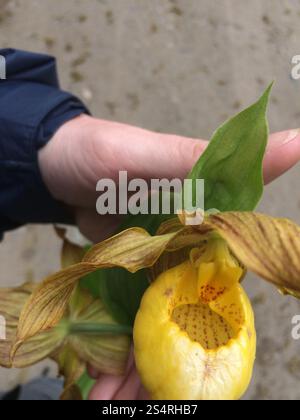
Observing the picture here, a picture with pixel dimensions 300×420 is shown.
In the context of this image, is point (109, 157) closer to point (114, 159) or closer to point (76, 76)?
point (114, 159)

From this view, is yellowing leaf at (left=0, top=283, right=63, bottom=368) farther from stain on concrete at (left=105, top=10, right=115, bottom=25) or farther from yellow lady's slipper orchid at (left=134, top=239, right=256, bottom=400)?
stain on concrete at (left=105, top=10, right=115, bottom=25)

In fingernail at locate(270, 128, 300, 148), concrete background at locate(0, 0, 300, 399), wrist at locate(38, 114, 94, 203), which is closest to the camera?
fingernail at locate(270, 128, 300, 148)

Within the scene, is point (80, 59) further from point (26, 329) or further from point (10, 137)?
point (26, 329)

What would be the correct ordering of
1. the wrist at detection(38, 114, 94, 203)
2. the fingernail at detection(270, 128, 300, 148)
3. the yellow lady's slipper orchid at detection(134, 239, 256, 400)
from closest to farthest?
the yellow lady's slipper orchid at detection(134, 239, 256, 400) → the fingernail at detection(270, 128, 300, 148) → the wrist at detection(38, 114, 94, 203)

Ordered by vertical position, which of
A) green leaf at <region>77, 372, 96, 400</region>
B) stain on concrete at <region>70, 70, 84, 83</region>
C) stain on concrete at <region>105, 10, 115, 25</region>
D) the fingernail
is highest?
stain on concrete at <region>105, 10, 115, 25</region>

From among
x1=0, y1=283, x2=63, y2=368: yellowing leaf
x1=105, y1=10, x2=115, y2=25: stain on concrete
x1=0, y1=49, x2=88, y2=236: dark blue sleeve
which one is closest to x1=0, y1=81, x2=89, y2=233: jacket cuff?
x1=0, y1=49, x2=88, y2=236: dark blue sleeve

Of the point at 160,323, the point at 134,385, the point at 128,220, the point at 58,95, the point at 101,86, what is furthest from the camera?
the point at 101,86

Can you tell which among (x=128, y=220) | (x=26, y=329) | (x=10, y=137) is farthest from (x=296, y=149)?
(x=10, y=137)

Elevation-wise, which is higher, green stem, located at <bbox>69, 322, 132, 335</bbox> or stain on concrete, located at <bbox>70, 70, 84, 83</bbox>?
stain on concrete, located at <bbox>70, 70, 84, 83</bbox>
